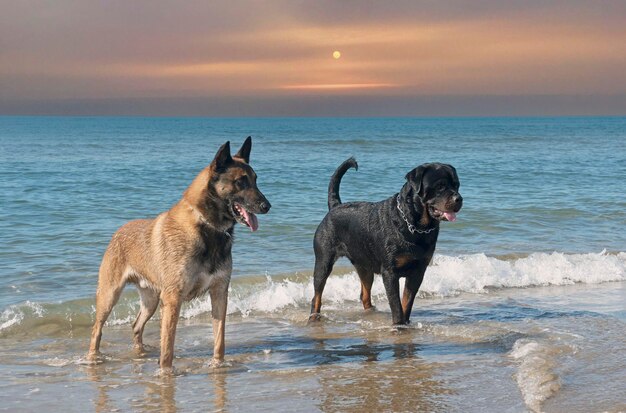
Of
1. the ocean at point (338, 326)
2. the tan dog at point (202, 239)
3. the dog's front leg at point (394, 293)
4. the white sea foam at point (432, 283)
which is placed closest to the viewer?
the ocean at point (338, 326)

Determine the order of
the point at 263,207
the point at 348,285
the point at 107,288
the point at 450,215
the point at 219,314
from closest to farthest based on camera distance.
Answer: the point at 263,207, the point at 219,314, the point at 107,288, the point at 450,215, the point at 348,285

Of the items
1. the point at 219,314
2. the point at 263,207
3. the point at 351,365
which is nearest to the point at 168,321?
the point at 219,314

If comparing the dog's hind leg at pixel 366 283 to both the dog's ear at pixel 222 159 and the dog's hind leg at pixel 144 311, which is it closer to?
the dog's hind leg at pixel 144 311

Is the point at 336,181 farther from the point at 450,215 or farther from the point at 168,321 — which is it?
the point at 168,321

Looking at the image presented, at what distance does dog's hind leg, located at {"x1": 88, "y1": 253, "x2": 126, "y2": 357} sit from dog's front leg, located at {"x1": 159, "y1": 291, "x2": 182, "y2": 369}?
69cm

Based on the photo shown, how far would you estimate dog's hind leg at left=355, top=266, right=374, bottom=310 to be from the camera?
8.39 m

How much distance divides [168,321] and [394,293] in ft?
7.98

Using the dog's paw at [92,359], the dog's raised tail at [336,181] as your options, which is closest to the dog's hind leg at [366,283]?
the dog's raised tail at [336,181]

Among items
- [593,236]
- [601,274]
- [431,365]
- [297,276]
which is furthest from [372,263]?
[593,236]

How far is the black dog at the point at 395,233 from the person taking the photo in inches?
286

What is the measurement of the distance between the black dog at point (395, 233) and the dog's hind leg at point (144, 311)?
1.96m

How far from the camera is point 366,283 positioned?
8602 millimetres

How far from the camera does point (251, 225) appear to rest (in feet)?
20.7

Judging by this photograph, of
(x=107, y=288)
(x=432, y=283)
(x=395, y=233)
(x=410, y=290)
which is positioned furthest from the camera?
(x=432, y=283)
